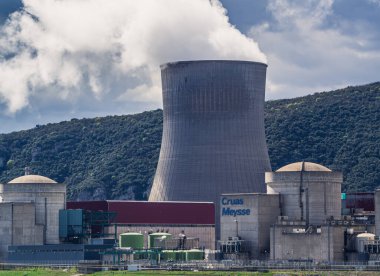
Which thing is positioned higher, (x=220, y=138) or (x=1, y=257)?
(x=220, y=138)

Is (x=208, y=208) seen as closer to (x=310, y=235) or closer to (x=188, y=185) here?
(x=188, y=185)

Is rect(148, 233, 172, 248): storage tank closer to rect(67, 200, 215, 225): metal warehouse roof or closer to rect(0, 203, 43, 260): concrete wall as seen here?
rect(67, 200, 215, 225): metal warehouse roof

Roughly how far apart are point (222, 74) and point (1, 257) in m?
27.0

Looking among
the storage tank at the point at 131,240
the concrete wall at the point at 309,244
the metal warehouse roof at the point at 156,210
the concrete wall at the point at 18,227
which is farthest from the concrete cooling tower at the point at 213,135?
the concrete wall at the point at 309,244

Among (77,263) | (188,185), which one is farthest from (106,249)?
(188,185)

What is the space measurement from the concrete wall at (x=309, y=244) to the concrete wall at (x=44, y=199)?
2173 cm

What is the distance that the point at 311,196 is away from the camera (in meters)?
129

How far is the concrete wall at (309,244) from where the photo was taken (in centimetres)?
12281

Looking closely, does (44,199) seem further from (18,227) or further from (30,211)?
(18,227)

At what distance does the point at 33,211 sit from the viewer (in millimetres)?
134125

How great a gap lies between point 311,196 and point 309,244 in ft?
21.9

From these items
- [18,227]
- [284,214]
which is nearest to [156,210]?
[18,227]

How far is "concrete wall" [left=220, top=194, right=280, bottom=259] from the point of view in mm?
128875

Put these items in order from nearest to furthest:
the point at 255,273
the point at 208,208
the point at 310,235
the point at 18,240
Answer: the point at 255,273 < the point at 310,235 < the point at 18,240 < the point at 208,208
